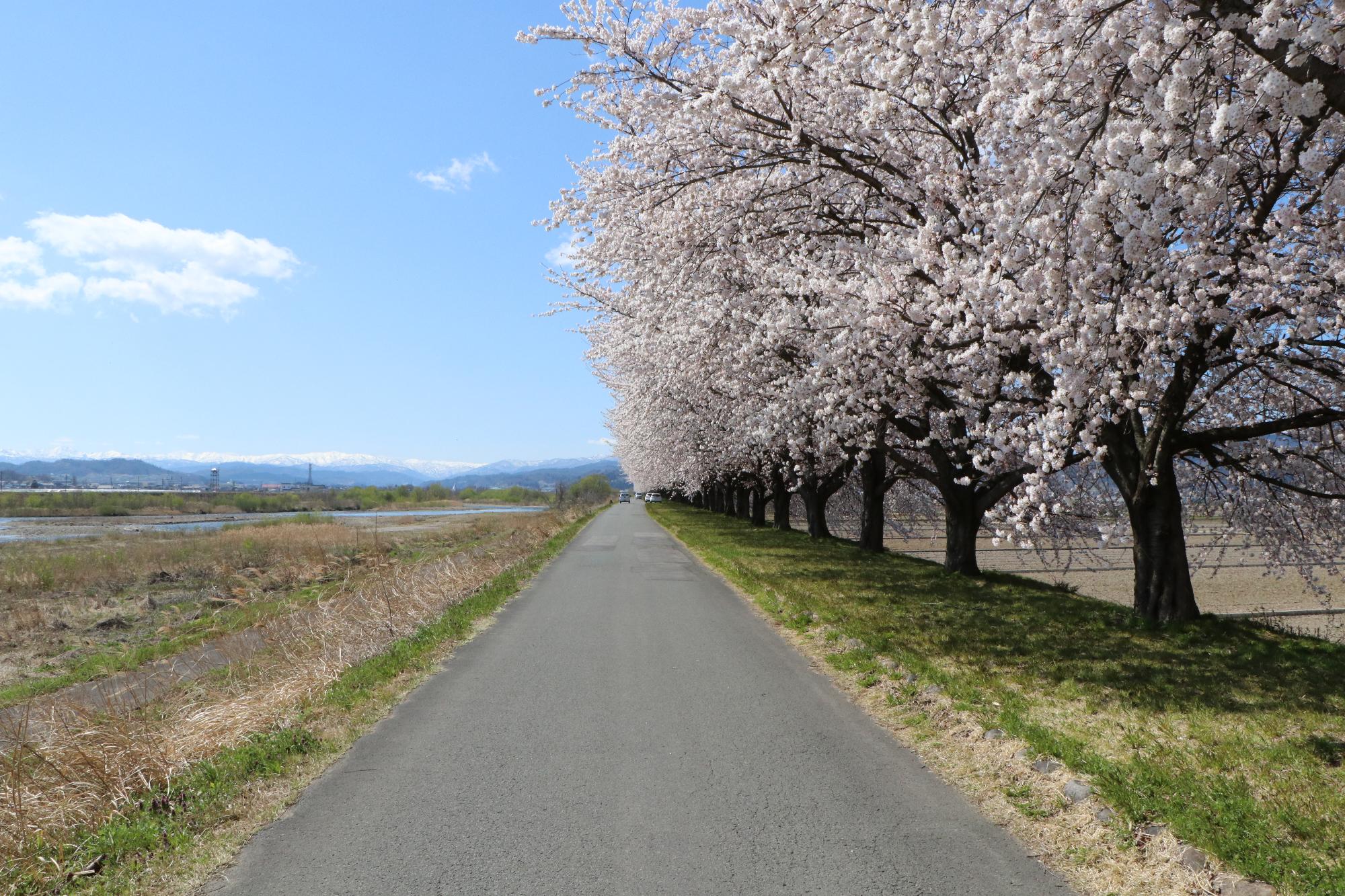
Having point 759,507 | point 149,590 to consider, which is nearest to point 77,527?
point 149,590

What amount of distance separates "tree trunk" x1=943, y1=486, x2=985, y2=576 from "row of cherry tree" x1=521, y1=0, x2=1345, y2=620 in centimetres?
5

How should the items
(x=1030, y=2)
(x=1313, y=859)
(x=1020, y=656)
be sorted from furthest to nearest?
(x=1020, y=656) < (x=1030, y=2) < (x=1313, y=859)

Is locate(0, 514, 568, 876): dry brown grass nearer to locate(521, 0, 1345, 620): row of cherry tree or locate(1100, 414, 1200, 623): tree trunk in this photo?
locate(521, 0, 1345, 620): row of cherry tree

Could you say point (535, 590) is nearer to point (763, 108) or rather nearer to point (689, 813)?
point (763, 108)

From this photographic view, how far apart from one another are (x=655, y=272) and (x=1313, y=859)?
35.0ft

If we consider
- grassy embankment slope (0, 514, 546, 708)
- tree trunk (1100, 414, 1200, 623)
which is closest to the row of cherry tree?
tree trunk (1100, 414, 1200, 623)

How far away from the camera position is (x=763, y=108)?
9.54 metres

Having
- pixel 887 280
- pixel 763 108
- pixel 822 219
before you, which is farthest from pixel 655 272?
pixel 887 280

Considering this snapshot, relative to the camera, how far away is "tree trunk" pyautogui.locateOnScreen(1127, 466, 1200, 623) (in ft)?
32.7

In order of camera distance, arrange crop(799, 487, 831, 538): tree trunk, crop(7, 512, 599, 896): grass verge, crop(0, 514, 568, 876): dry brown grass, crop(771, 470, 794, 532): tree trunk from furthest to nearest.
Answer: crop(771, 470, 794, 532): tree trunk → crop(799, 487, 831, 538): tree trunk → crop(0, 514, 568, 876): dry brown grass → crop(7, 512, 599, 896): grass verge

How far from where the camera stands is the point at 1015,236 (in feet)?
23.8

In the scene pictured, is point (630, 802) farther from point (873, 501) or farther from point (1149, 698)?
point (873, 501)

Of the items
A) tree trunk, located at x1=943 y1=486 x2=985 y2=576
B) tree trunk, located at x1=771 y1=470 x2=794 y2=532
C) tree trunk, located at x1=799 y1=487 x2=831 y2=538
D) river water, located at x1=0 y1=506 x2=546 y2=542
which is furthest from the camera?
river water, located at x1=0 y1=506 x2=546 y2=542

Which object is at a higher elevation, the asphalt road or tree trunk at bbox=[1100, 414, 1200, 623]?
tree trunk at bbox=[1100, 414, 1200, 623]
